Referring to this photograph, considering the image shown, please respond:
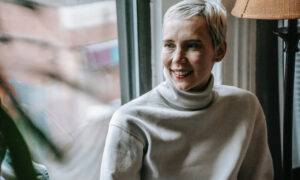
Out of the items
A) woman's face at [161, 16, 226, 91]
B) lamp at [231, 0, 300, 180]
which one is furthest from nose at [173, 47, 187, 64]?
lamp at [231, 0, 300, 180]

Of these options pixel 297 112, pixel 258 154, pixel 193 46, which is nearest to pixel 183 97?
pixel 193 46

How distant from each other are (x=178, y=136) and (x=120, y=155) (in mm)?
185

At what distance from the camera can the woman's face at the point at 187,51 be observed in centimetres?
96

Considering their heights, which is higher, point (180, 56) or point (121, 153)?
Answer: point (180, 56)

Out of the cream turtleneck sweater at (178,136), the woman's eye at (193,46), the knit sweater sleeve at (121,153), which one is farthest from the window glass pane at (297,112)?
the knit sweater sleeve at (121,153)

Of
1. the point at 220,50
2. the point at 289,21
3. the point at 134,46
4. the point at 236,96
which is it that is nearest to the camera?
the point at 220,50

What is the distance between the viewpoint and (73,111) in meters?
1.25

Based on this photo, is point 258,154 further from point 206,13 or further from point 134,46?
point 134,46

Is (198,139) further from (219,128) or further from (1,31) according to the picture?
(1,31)

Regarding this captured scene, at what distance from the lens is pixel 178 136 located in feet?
3.40

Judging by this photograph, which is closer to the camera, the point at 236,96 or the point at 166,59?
the point at 166,59

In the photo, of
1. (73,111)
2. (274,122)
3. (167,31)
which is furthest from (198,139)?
(274,122)

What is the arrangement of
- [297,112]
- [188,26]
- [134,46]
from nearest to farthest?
[188,26] < [134,46] < [297,112]

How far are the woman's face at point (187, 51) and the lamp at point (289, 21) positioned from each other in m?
0.31
